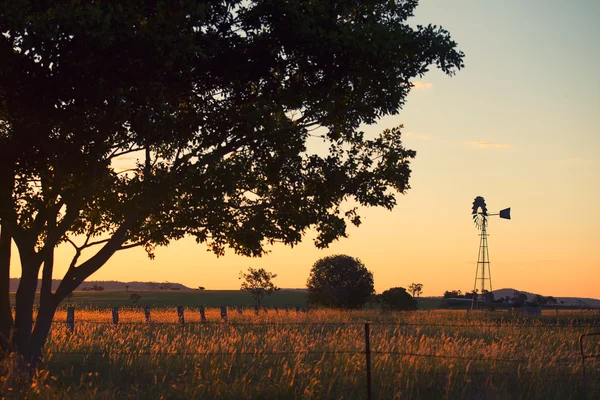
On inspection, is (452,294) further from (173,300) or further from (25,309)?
(25,309)

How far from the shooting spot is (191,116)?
15.0m

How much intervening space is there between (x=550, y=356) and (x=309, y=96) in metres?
8.60

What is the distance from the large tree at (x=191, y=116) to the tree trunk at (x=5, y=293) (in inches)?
1.2

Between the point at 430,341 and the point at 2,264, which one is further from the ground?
the point at 2,264

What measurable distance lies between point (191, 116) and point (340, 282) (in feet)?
158

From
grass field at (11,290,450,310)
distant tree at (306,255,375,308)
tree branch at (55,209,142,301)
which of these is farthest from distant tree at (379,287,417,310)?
tree branch at (55,209,142,301)

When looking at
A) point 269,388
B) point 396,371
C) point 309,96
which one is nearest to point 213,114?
point 309,96

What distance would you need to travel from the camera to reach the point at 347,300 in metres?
61.3

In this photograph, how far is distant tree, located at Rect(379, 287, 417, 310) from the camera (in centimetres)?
6619

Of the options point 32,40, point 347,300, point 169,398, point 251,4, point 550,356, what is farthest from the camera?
point 347,300

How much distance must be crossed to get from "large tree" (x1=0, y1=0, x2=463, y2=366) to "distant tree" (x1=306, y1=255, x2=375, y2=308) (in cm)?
4492

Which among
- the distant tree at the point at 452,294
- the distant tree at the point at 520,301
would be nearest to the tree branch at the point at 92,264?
the distant tree at the point at 520,301

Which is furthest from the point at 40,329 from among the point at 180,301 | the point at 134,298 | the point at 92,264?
the point at 180,301

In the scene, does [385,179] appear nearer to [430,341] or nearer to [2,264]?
[430,341]
